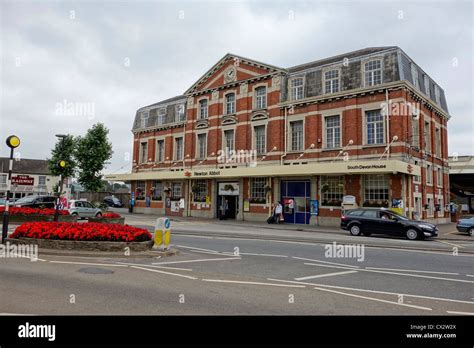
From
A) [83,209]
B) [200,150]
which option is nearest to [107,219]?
[83,209]

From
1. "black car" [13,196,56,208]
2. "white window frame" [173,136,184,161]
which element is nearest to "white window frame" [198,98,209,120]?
"white window frame" [173,136,184,161]

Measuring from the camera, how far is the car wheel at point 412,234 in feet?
57.5

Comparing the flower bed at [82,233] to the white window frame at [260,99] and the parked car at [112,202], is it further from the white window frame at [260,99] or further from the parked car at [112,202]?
the parked car at [112,202]

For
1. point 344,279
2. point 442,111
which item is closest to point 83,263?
point 344,279

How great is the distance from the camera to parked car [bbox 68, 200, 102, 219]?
26.5 m

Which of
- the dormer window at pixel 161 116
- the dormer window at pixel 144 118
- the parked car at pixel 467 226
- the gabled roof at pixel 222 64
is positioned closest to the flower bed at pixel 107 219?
the gabled roof at pixel 222 64

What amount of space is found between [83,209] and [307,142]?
17.9 meters

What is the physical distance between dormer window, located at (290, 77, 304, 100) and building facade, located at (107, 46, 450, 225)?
0.10m

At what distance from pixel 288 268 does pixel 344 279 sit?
67.2 inches

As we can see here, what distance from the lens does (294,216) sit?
2703cm

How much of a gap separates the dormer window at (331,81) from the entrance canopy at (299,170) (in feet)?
19.0

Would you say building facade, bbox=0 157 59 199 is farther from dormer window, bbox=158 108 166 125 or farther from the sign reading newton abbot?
the sign reading newton abbot
